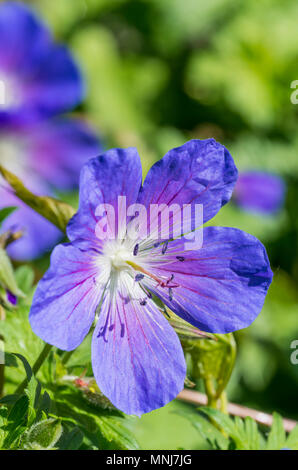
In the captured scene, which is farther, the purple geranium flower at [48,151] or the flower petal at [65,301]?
the purple geranium flower at [48,151]

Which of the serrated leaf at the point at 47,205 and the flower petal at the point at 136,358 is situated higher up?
the serrated leaf at the point at 47,205

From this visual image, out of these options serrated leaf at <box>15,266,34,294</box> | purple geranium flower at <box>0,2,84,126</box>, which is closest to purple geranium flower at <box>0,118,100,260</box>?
purple geranium flower at <box>0,2,84,126</box>

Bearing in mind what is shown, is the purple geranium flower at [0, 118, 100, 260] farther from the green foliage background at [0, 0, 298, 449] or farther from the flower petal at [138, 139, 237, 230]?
the flower petal at [138, 139, 237, 230]

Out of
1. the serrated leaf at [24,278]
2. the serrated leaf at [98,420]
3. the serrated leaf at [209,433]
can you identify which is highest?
the serrated leaf at [24,278]

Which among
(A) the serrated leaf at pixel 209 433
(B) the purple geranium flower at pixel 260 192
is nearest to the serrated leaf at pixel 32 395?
(A) the serrated leaf at pixel 209 433

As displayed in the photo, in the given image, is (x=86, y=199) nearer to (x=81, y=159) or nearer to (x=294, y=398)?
(x=81, y=159)

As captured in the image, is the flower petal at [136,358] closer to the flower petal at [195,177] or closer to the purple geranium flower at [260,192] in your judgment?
the flower petal at [195,177]

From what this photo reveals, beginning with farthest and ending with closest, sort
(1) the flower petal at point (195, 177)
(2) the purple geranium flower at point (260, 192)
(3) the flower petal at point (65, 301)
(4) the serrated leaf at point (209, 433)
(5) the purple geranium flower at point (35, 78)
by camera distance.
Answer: (2) the purple geranium flower at point (260, 192)
(5) the purple geranium flower at point (35, 78)
(4) the serrated leaf at point (209, 433)
(1) the flower petal at point (195, 177)
(3) the flower petal at point (65, 301)
